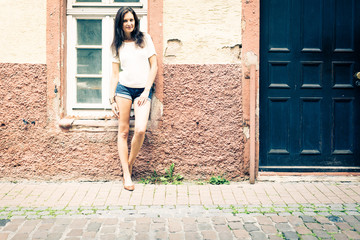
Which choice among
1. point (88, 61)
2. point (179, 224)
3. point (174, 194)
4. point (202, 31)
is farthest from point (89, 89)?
point (179, 224)

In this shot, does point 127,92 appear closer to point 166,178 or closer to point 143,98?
point 143,98

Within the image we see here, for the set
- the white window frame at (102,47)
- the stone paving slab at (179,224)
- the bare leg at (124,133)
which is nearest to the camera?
the stone paving slab at (179,224)

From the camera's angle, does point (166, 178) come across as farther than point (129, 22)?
Yes

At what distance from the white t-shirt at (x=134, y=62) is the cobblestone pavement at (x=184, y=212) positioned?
1.36 m

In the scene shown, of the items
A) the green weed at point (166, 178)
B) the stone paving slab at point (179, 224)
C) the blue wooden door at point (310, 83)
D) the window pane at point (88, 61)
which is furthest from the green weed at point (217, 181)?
the window pane at point (88, 61)

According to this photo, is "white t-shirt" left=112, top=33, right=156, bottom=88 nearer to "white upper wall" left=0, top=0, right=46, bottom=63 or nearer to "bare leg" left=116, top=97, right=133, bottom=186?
"bare leg" left=116, top=97, right=133, bottom=186

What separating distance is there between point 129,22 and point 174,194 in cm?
217

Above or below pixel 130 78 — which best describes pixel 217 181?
below

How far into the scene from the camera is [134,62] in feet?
15.3

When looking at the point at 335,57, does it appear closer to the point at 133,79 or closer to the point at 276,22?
the point at 276,22

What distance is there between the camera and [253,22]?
4941 mm

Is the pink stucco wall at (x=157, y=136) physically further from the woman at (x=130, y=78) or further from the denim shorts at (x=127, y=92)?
the denim shorts at (x=127, y=92)

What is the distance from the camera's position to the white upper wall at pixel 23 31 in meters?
4.94

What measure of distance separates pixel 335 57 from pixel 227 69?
5.03ft
